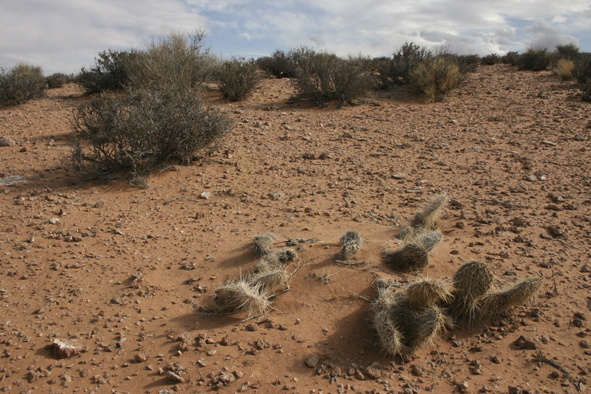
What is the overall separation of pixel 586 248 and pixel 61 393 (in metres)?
5.19

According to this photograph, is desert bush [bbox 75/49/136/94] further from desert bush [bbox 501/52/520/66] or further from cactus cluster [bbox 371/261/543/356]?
desert bush [bbox 501/52/520/66]

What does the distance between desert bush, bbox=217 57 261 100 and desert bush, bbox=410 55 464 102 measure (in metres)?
4.91

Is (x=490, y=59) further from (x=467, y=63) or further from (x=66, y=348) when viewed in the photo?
(x=66, y=348)

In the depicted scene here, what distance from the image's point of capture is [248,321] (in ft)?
10.8

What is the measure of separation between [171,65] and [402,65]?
7.07 m

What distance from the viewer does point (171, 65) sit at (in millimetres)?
10359

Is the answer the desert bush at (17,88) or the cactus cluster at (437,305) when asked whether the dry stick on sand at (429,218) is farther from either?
the desert bush at (17,88)

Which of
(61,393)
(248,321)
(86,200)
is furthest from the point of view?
(86,200)

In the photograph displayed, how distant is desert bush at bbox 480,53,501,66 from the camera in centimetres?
1836

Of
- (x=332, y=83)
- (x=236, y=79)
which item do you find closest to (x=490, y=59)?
(x=332, y=83)

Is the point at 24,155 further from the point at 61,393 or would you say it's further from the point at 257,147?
the point at 61,393

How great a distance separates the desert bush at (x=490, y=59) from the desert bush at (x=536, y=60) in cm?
269

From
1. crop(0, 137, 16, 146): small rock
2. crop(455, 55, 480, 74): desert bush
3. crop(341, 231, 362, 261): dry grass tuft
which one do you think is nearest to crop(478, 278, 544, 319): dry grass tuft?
crop(341, 231, 362, 261): dry grass tuft

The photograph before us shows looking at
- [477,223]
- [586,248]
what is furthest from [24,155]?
[586,248]
